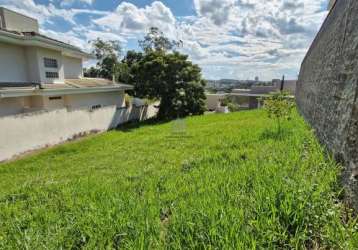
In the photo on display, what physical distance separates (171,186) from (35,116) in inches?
370

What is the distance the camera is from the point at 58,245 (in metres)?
2.13

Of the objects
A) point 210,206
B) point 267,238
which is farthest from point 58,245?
point 267,238

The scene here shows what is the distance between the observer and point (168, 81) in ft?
65.7

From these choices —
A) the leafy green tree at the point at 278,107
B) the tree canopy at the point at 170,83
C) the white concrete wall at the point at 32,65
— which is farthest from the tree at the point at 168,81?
the leafy green tree at the point at 278,107

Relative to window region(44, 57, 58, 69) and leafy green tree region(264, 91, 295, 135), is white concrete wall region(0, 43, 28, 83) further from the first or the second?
leafy green tree region(264, 91, 295, 135)

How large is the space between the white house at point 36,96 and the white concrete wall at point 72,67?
156 mm

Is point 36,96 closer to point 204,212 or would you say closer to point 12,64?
point 12,64

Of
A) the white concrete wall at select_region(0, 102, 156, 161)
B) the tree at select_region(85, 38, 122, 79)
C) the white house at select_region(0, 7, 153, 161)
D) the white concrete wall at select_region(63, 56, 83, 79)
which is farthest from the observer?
the tree at select_region(85, 38, 122, 79)

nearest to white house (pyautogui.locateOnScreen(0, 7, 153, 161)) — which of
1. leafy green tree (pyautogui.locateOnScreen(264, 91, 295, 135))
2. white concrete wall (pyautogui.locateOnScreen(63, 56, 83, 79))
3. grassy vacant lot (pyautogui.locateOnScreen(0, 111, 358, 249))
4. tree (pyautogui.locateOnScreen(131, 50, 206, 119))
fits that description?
white concrete wall (pyautogui.locateOnScreen(63, 56, 83, 79))

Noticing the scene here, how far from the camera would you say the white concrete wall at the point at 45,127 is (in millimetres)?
8820

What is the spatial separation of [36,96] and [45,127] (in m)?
3.33

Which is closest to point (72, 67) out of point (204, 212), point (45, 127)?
point (45, 127)

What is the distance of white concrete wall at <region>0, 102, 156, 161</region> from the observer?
8.82m

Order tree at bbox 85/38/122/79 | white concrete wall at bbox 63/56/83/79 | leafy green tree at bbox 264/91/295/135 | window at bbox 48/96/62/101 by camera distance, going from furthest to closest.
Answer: tree at bbox 85/38/122/79 → white concrete wall at bbox 63/56/83/79 → window at bbox 48/96/62/101 → leafy green tree at bbox 264/91/295/135
